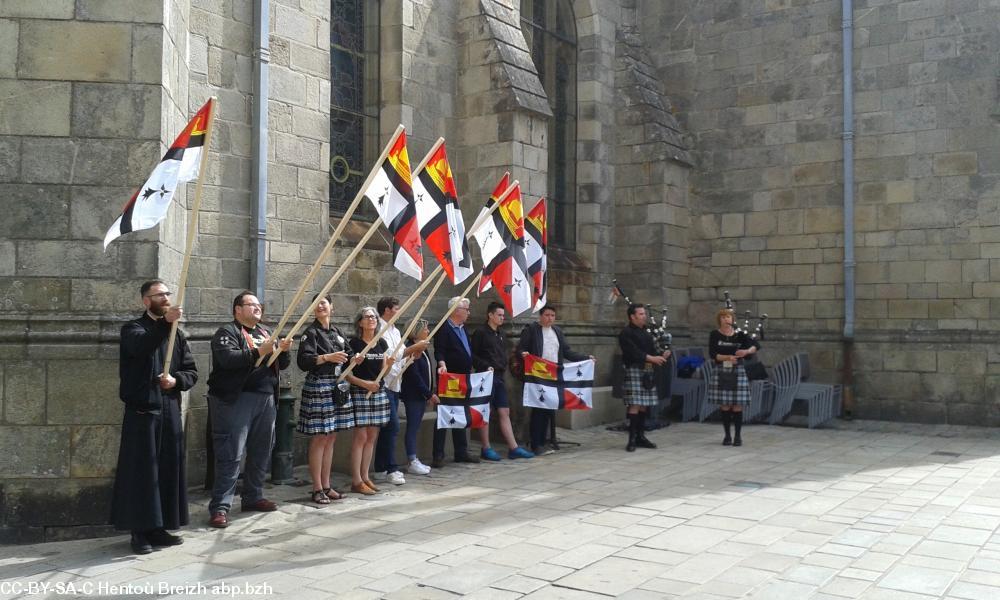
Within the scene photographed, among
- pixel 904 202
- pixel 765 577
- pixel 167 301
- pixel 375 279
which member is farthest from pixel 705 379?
pixel 167 301

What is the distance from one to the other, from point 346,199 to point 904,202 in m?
8.35

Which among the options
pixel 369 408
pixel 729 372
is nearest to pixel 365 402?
pixel 369 408

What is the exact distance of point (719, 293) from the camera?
15.0m

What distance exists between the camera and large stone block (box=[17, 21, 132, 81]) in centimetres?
683

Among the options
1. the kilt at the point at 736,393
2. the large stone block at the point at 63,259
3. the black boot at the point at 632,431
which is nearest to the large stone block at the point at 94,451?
the large stone block at the point at 63,259

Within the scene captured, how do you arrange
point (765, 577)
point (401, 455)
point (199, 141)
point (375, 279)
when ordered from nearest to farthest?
point (765, 577)
point (199, 141)
point (401, 455)
point (375, 279)

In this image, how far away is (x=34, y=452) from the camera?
21.9 ft

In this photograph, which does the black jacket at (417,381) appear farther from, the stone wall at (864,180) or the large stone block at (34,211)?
the stone wall at (864,180)

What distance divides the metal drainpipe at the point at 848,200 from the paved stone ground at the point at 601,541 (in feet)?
12.9

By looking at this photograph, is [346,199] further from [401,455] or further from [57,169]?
[57,169]

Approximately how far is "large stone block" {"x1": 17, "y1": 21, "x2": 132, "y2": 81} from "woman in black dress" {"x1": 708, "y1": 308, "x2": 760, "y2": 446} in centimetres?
748

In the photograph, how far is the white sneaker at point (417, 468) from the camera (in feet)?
30.0

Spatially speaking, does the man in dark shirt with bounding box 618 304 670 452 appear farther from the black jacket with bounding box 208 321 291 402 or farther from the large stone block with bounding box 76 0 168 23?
the large stone block with bounding box 76 0 168 23

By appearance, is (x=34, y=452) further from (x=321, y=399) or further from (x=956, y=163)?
(x=956, y=163)
